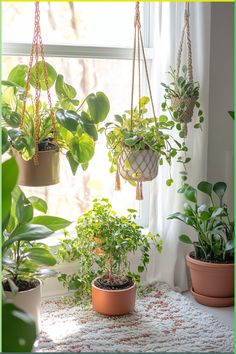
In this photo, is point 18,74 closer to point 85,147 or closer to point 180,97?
point 85,147

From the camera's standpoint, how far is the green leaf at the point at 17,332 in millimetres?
1408

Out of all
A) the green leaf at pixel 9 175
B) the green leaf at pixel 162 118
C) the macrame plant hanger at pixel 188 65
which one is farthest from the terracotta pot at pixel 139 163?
the green leaf at pixel 9 175

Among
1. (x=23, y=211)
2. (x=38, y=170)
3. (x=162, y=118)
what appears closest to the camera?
(x=23, y=211)

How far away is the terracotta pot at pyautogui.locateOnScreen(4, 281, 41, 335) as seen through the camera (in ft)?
7.78

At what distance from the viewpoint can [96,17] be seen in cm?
304

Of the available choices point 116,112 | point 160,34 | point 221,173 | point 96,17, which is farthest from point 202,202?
point 96,17

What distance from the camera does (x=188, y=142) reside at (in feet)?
10.3

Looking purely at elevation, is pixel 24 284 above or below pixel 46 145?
below

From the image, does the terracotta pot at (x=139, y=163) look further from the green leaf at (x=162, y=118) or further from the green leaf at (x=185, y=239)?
the green leaf at (x=185, y=239)

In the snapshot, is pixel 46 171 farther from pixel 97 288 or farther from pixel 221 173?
pixel 221 173

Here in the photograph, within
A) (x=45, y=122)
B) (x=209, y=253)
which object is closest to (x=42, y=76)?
(x=45, y=122)

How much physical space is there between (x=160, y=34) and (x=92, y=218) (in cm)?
109

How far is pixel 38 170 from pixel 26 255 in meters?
0.38

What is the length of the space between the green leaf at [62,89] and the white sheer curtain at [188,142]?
66 centimetres
